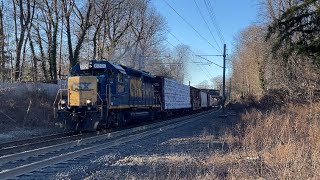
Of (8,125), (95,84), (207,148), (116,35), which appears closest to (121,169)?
(207,148)

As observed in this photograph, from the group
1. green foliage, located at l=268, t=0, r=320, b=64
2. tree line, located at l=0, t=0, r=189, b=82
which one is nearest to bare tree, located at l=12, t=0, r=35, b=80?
tree line, located at l=0, t=0, r=189, b=82

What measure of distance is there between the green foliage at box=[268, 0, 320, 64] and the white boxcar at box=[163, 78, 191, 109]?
1478 cm

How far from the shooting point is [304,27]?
1736cm

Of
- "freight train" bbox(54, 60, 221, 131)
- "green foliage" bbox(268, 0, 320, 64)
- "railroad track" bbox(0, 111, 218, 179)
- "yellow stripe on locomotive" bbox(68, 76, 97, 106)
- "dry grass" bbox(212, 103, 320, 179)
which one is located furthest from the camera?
"yellow stripe on locomotive" bbox(68, 76, 97, 106)

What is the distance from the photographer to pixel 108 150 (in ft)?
41.1

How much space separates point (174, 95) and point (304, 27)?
1935cm

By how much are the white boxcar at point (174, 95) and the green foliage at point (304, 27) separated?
1478 cm

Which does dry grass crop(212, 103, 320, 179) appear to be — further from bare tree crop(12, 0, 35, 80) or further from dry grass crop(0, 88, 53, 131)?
bare tree crop(12, 0, 35, 80)

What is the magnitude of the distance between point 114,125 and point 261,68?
33.1 meters

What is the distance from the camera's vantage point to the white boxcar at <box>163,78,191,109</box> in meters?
32.7

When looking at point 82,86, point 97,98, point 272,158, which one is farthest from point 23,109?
point 272,158

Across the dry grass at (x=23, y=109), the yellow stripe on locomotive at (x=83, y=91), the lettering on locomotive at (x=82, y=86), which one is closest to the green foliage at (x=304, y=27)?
the yellow stripe on locomotive at (x=83, y=91)

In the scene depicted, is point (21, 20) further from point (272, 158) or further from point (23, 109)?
point (272, 158)

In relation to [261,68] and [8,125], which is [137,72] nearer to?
[8,125]
